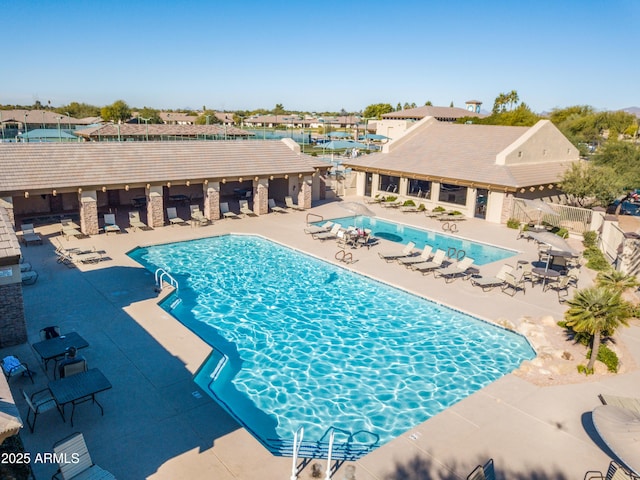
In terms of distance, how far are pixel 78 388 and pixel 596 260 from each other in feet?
68.5

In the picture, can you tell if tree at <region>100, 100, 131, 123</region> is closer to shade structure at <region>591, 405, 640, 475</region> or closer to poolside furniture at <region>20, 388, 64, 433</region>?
poolside furniture at <region>20, 388, 64, 433</region>

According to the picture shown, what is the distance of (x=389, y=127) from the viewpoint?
3282 inches

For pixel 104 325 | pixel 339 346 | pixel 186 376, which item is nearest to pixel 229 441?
pixel 186 376

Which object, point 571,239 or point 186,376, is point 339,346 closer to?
point 186,376

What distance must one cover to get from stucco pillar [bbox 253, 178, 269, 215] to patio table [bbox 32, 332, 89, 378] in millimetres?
17828

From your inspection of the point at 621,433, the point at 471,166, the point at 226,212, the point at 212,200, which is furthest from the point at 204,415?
the point at 471,166

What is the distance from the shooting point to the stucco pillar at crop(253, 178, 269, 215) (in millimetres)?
28750

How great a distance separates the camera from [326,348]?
14.1m

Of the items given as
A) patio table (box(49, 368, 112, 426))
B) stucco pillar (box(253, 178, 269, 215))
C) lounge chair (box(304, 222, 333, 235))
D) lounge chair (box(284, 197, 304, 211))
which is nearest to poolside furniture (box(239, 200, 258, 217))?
stucco pillar (box(253, 178, 269, 215))

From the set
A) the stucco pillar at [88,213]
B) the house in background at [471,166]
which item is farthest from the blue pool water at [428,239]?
the stucco pillar at [88,213]

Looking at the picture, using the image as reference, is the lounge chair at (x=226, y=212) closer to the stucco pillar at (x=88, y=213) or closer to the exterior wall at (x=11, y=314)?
the stucco pillar at (x=88, y=213)

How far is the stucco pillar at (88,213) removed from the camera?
22.8m

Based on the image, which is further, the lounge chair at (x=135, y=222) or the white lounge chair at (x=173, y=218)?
the white lounge chair at (x=173, y=218)

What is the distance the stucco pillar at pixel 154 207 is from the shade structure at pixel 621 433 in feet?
72.6
